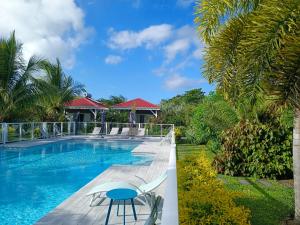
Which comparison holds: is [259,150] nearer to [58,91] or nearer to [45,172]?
[45,172]

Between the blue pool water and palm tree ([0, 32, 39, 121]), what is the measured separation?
308 cm

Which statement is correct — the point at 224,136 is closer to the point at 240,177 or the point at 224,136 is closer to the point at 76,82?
the point at 240,177

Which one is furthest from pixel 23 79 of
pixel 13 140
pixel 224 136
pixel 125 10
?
pixel 224 136

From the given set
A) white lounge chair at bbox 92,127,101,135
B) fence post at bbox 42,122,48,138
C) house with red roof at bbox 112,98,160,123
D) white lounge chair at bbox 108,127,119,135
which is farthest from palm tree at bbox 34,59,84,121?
house with red roof at bbox 112,98,160,123

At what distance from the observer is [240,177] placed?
10.5 meters

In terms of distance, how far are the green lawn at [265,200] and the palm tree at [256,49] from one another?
0.64m

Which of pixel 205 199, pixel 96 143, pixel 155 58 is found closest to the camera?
pixel 205 199

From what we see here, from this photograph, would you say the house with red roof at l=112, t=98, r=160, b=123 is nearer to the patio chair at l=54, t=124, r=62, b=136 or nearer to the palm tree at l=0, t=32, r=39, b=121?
the patio chair at l=54, t=124, r=62, b=136

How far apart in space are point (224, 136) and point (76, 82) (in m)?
22.3

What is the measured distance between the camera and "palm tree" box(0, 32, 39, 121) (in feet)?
67.9

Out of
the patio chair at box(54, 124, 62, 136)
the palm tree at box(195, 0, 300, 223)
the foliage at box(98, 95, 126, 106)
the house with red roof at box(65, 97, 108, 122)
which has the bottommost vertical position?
the patio chair at box(54, 124, 62, 136)

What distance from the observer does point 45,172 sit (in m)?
12.8

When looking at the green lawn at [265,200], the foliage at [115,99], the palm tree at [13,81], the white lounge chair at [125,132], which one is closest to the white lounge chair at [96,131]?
the white lounge chair at [125,132]

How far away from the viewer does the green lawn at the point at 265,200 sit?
6527mm
